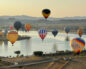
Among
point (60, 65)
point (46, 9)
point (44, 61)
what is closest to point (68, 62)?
point (60, 65)

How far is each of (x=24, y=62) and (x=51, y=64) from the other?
2085 millimetres

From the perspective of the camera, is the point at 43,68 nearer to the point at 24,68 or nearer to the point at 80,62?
the point at 24,68

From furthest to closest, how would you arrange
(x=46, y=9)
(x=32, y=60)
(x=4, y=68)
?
1. (x=46, y=9)
2. (x=32, y=60)
3. (x=4, y=68)

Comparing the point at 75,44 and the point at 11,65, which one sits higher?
the point at 75,44

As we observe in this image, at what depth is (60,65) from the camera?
14.7m

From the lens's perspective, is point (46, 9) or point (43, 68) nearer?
point (43, 68)

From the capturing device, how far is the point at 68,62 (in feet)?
49.9

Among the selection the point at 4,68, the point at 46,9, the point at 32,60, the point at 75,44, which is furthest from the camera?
the point at 46,9

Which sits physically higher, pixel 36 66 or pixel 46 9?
pixel 46 9

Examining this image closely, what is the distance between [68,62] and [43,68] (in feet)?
6.41

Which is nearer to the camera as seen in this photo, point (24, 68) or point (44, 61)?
point (24, 68)

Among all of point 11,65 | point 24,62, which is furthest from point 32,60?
point 11,65

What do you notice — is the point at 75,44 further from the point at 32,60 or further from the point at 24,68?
the point at 24,68

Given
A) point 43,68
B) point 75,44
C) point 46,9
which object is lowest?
point 43,68
